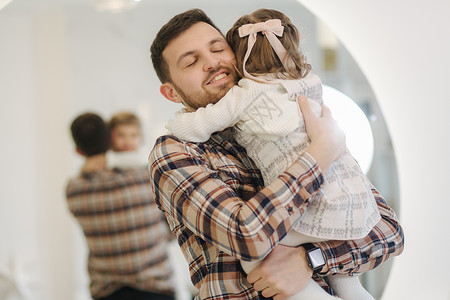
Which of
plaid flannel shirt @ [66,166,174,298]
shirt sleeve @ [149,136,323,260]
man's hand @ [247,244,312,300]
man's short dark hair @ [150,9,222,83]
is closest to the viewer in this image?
shirt sleeve @ [149,136,323,260]

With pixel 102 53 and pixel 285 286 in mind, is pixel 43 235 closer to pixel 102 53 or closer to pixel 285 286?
pixel 102 53

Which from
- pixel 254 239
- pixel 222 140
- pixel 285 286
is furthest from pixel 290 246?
pixel 222 140

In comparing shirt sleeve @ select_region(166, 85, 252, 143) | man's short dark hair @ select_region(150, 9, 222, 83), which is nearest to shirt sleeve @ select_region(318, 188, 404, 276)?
shirt sleeve @ select_region(166, 85, 252, 143)

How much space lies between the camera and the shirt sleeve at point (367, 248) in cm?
131

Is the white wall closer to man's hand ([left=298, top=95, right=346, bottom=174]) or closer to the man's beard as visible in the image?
the man's beard

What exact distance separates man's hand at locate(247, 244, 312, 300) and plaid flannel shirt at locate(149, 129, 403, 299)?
0.06m

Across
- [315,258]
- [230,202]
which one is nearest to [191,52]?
[230,202]

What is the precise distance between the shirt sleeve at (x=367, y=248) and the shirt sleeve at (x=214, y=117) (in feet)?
1.38

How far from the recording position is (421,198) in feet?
8.14

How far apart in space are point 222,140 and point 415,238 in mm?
1531

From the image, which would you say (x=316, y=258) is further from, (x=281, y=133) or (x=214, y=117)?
(x=214, y=117)

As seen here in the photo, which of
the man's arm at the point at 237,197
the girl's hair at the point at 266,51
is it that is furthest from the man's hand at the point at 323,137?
the girl's hair at the point at 266,51

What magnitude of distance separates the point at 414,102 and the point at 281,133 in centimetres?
144

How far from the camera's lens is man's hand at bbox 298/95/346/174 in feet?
3.96
